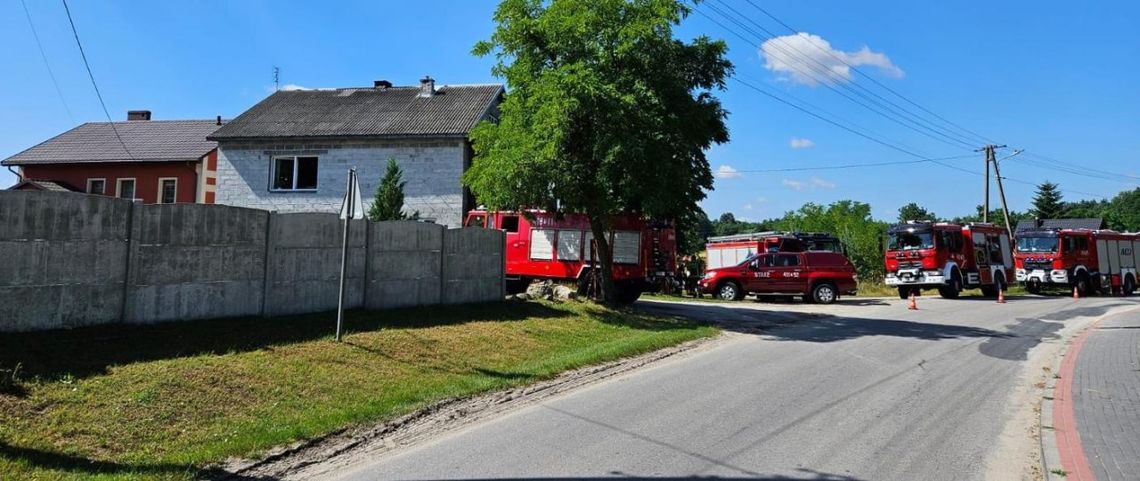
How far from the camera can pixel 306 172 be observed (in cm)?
2742

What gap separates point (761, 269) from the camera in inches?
995

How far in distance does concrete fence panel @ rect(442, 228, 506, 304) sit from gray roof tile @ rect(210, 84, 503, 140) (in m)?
10.4

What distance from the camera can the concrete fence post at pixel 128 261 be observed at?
888cm

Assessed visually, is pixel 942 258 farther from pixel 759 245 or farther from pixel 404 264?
pixel 404 264

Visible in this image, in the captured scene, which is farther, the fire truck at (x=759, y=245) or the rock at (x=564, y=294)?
the fire truck at (x=759, y=245)

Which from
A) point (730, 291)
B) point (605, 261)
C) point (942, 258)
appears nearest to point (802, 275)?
point (730, 291)

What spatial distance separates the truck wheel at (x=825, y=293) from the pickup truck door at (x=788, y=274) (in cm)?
58

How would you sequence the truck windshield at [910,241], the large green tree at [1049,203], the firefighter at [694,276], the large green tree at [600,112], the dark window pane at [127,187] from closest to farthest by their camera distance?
the large green tree at [600,112] < the truck windshield at [910,241] < the firefighter at [694,276] < the dark window pane at [127,187] < the large green tree at [1049,203]

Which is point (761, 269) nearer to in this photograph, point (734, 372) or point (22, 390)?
point (734, 372)

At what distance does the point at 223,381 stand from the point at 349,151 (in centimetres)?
2083

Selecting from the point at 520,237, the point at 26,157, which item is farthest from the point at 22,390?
the point at 26,157

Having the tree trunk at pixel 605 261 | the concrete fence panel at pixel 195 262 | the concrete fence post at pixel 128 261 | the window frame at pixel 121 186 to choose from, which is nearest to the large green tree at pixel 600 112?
the tree trunk at pixel 605 261

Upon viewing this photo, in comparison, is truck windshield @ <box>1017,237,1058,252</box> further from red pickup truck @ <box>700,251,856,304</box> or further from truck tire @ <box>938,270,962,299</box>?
red pickup truck @ <box>700,251,856,304</box>

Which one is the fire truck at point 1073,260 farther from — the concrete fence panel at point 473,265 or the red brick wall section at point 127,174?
the red brick wall section at point 127,174
